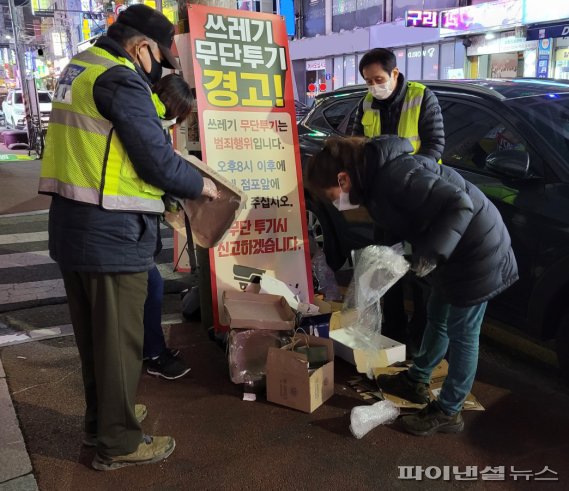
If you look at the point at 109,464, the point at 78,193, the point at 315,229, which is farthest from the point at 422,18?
the point at 109,464

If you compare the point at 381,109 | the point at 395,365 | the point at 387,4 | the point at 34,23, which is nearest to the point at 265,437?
the point at 395,365


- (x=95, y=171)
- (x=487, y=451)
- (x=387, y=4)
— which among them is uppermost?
(x=387, y=4)

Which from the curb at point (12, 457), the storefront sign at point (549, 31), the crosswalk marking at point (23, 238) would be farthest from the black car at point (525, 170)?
the storefront sign at point (549, 31)

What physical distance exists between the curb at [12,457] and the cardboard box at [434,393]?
1879 mm

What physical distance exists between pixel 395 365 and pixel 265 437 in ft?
3.53

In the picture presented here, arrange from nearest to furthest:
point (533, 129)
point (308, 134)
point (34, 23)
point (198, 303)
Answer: point (533, 129), point (198, 303), point (308, 134), point (34, 23)

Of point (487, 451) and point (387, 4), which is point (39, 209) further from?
point (387, 4)

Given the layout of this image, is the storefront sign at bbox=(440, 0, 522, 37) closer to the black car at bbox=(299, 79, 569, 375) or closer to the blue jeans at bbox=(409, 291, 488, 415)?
the black car at bbox=(299, 79, 569, 375)

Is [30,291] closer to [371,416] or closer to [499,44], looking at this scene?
[371,416]

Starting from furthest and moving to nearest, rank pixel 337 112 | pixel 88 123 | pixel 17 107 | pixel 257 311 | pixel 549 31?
pixel 17 107 → pixel 549 31 → pixel 337 112 → pixel 257 311 → pixel 88 123

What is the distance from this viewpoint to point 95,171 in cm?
231

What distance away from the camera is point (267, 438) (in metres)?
2.98

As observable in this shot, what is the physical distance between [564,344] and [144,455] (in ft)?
7.75

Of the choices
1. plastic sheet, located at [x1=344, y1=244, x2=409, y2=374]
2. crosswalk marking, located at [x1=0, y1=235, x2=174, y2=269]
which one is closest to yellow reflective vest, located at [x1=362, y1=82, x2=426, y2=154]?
plastic sheet, located at [x1=344, y1=244, x2=409, y2=374]
